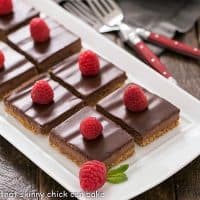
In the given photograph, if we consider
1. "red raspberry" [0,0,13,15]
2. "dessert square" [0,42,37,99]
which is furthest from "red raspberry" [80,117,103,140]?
"red raspberry" [0,0,13,15]

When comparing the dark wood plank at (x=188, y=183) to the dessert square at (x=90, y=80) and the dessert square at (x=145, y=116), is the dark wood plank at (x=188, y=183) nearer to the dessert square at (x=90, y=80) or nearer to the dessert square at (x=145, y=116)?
the dessert square at (x=145, y=116)

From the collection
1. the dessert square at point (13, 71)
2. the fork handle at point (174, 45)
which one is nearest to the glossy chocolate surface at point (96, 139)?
the dessert square at point (13, 71)

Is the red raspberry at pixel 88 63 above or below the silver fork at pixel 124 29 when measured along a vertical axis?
above

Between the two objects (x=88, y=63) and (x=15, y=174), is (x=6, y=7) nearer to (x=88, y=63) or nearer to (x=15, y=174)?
(x=88, y=63)

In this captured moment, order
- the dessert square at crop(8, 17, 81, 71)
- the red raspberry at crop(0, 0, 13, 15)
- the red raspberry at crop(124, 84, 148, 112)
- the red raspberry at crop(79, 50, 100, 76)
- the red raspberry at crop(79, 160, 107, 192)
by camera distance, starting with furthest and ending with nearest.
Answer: the red raspberry at crop(0, 0, 13, 15)
the dessert square at crop(8, 17, 81, 71)
the red raspberry at crop(79, 50, 100, 76)
the red raspberry at crop(124, 84, 148, 112)
the red raspberry at crop(79, 160, 107, 192)

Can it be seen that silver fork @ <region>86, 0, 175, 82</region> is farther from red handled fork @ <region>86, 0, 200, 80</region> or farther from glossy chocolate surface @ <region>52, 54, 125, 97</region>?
glossy chocolate surface @ <region>52, 54, 125, 97</region>

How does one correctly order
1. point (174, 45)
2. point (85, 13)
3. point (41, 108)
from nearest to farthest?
point (41, 108), point (174, 45), point (85, 13)

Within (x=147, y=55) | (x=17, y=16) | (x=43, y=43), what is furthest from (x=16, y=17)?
(x=147, y=55)
